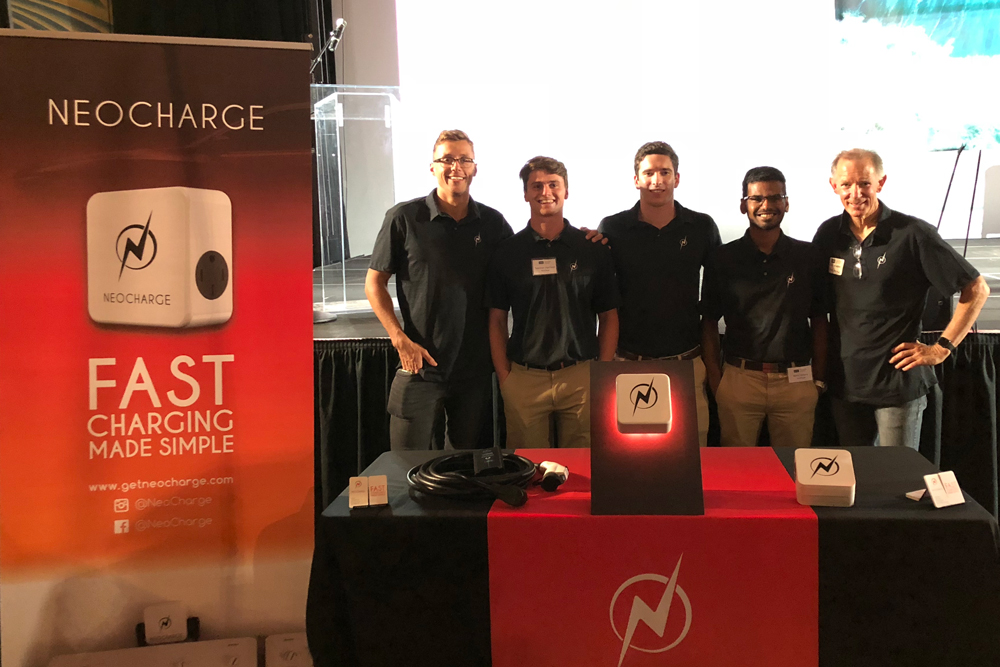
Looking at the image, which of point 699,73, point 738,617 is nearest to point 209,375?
point 738,617

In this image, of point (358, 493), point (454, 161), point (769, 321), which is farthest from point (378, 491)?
point (769, 321)

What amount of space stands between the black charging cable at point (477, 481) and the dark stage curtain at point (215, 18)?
336cm

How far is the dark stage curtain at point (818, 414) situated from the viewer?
2461mm

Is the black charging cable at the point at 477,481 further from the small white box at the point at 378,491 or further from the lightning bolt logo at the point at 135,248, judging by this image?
the lightning bolt logo at the point at 135,248

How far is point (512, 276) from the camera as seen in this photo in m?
2.20

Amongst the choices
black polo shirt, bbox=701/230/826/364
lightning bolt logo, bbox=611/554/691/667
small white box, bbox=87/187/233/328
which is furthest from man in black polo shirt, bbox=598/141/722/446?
small white box, bbox=87/187/233/328

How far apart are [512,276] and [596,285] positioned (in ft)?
0.92

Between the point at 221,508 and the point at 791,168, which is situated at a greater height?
the point at 791,168

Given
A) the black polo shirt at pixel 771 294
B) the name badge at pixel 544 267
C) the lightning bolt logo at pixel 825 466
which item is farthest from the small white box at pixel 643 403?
the black polo shirt at pixel 771 294

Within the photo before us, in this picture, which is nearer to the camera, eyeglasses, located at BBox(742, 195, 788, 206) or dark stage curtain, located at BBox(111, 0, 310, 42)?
eyeglasses, located at BBox(742, 195, 788, 206)

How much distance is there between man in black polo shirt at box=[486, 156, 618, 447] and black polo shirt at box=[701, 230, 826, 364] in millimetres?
390

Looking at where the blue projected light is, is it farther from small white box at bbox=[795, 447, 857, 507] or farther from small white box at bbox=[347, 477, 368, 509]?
small white box at bbox=[347, 477, 368, 509]

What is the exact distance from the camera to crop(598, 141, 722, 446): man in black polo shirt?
223 centimetres

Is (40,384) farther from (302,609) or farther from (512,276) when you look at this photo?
(512,276)
